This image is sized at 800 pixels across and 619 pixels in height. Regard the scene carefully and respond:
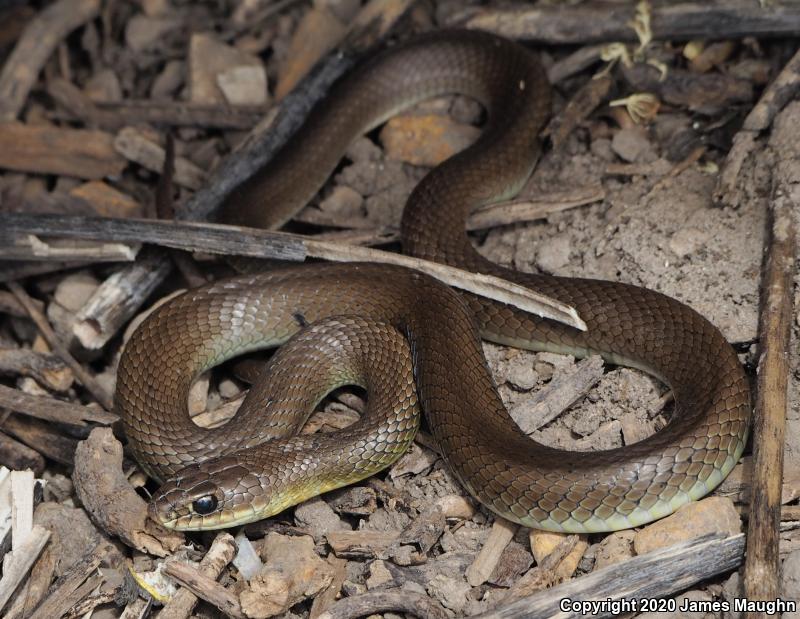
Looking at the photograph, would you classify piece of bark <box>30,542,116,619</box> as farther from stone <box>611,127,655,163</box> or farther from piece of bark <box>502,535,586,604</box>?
stone <box>611,127,655,163</box>

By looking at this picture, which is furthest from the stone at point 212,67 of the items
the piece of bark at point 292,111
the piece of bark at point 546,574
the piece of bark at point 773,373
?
the piece of bark at point 546,574

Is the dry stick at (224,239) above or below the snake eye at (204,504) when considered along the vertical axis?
above

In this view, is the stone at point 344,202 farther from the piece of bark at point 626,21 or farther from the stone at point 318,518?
the stone at point 318,518

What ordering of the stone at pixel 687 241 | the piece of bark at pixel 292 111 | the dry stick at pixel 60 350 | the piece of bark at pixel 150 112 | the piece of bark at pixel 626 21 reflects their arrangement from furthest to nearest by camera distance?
the piece of bark at pixel 150 112 → the piece of bark at pixel 292 111 → the piece of bark at pixel 626 21 → the dry stick at pixel 60 350 → the stone at pixel 687 241

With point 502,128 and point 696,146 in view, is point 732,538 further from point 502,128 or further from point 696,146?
point 502,128

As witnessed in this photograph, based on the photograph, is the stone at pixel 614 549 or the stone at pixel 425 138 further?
the stone at pixel 425 138

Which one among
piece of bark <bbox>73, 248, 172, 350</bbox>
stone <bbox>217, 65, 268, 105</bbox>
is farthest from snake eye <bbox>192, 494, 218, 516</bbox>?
stone <bbox>217, 65, 268, 105</bbox>

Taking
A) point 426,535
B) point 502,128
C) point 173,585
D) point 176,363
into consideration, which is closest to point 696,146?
point 502,128
